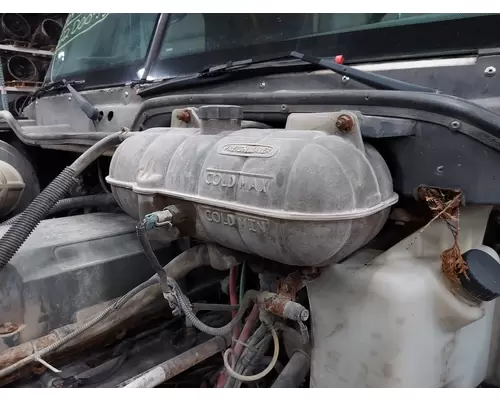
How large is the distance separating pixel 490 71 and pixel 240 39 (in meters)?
0.68

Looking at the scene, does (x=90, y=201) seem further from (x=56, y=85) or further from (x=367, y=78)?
(x=367, y=78)

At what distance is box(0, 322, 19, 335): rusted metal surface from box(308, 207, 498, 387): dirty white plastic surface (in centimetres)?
66

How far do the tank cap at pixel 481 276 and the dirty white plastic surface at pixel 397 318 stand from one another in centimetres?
3

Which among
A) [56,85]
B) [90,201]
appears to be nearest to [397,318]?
[90,201]

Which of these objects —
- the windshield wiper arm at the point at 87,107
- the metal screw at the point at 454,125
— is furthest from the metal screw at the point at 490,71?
the windshield wiper arm at the point at 87,107

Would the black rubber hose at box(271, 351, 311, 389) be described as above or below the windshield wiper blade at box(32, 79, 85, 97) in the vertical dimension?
below

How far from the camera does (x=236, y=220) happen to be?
0.84 meters

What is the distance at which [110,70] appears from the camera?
1.73 m

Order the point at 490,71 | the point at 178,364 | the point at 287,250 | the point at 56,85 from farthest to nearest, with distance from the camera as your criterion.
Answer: the point at 56,85
the point at 178,364
the point at 490,71
the point at 287,250

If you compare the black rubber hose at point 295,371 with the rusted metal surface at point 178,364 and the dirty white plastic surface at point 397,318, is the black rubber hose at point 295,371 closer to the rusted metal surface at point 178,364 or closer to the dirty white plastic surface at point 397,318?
the dirty white plastic surface at point 397,318

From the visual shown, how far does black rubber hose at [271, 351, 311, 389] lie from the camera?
103 cm

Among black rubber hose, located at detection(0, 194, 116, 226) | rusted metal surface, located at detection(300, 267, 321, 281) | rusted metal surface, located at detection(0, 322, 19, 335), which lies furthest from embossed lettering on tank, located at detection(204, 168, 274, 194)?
black rubber hose, located at detection(0, 194, 116, 226)

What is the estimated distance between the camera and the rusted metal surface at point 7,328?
1.06 meters

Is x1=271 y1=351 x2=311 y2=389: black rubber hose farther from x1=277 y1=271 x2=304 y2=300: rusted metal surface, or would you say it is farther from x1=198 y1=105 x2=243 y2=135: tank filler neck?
x1=198 y1=105 x2=243 y2=135: tank filler neck
